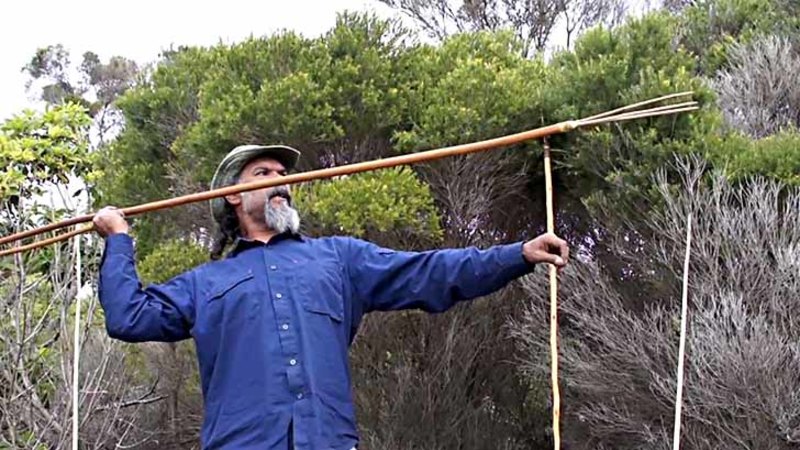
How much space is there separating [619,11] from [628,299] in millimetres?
8893

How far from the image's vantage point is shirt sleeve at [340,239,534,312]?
265 cm

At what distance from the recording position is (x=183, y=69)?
817cm

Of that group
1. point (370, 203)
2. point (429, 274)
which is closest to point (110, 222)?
point (429, 274)

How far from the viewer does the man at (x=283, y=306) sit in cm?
260

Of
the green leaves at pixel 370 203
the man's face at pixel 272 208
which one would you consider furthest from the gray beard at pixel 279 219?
the green leaves at pixel 370 203

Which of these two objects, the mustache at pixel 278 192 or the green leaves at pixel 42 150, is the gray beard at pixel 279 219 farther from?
the green leaves at pixel 42 150

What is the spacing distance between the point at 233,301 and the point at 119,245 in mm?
307

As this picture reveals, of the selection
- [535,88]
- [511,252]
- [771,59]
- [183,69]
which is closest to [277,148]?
[511,252]

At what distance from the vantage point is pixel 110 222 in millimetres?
2740

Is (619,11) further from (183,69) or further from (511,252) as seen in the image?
(511,252)

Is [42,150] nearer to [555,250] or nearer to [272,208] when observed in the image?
[272,208]

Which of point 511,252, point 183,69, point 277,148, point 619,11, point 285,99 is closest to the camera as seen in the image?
point 511,252

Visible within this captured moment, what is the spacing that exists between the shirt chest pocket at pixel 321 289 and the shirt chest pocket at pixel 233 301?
0.11 m

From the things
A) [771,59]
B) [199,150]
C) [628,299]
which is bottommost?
[628,299]
